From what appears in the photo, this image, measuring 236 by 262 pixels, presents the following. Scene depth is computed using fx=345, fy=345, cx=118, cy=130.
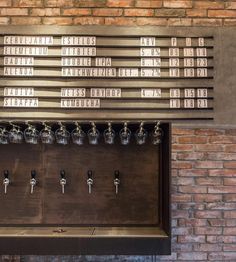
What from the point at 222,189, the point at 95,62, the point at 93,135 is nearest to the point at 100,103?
the point at 95,62

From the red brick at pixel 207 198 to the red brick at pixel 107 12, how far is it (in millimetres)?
1651

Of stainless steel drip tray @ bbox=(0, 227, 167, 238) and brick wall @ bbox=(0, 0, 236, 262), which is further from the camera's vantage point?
brick wall @ bbox=(0, 0, 236, 262)

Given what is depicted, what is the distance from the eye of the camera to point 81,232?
7.73 ft

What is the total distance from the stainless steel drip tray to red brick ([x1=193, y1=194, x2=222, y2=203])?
52 cm

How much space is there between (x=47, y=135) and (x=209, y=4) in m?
1.77

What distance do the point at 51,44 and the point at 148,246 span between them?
1.74 m

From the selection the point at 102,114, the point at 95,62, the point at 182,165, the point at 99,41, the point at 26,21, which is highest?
the point at 26,21

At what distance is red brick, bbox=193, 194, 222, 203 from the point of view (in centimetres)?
281

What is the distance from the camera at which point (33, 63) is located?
2814 mm

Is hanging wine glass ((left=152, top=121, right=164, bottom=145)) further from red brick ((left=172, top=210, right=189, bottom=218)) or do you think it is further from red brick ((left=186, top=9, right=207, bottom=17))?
red brick ((left=186, top=9, right=207, bottom=17))

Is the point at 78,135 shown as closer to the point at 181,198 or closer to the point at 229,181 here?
the point at 181,198

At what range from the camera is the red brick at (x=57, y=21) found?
9.48 ft

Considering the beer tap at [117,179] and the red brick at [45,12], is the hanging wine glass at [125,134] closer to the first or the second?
the beer tap at [117,179]

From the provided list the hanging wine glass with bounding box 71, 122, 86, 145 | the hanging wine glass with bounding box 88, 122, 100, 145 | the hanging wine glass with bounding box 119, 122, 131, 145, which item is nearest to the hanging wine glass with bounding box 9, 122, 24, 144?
the hanging wine glass with bounding box 71, 122, 86, 145
